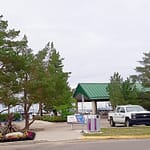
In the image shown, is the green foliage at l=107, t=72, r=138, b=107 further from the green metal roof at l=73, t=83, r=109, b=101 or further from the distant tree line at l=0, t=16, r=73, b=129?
the distant tree line at l=0, t=16, r=73, b=129

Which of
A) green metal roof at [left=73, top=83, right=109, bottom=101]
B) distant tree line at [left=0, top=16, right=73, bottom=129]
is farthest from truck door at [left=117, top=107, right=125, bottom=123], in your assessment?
green metal roof at [left=73, top=83, right=109, bottom=101]

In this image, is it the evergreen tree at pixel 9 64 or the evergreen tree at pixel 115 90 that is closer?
the evergreen tree at pixel 9 64

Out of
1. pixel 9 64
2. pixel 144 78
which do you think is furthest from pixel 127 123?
pixel 144 78

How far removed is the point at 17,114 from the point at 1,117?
20.3 ft

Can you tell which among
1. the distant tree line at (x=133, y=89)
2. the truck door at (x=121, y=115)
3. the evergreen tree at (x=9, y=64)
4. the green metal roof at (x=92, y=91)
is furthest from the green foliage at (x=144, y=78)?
the evergreen tree at (x=9, y=64)

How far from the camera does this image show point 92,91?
64750mm

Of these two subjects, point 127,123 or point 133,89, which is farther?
point 133,89

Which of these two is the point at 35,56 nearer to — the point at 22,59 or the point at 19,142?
the point at 22,59

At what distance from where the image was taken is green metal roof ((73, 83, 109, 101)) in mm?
63709

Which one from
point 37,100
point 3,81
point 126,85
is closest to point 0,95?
point 3,81

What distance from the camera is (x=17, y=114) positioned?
196 ft

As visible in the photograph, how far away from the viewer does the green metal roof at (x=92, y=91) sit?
63.7m

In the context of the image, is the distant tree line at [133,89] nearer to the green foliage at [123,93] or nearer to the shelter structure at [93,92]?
the green foliage at [123,93]

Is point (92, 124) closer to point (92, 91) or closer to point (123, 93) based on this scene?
point (123, 93)
